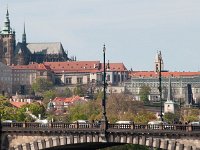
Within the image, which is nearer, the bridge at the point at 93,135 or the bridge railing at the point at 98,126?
the bridge at the point at 93,135

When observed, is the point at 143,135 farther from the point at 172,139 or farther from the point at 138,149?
the point at 138,149

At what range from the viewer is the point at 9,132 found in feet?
217

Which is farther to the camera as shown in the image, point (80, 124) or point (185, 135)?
point (80, 124)

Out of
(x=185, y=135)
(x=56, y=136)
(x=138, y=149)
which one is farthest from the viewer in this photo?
(x=138, y=149)

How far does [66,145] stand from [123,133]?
4.83 metres

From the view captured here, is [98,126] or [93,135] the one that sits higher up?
[98,126]

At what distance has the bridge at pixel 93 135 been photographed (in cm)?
6147

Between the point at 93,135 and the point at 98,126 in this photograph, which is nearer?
the point at 93,135

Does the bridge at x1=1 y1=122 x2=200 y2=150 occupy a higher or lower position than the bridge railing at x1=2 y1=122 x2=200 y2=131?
lower

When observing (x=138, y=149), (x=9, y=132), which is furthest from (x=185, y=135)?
(x=138, y=149)

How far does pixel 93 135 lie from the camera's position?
6444 cm

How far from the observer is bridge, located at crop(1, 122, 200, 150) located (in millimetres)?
61469

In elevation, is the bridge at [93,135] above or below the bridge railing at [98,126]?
below

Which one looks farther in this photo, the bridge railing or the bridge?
the bridge railing
